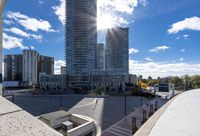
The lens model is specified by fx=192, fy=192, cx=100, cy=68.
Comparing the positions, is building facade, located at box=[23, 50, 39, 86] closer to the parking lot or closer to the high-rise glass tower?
the high-rise glass tower

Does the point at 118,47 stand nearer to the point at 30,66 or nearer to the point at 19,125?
the point at 30,66

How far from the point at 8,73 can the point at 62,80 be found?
145ft

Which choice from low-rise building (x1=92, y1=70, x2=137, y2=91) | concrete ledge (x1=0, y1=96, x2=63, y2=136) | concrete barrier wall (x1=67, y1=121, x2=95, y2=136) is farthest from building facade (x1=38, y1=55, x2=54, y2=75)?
concrete ledge (x1=0, y1=96, x2=63, y2=136)

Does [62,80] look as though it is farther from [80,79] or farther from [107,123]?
[107,123]

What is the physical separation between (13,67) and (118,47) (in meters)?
62.1

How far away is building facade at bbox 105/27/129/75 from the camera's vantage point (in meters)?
106

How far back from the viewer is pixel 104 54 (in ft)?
369

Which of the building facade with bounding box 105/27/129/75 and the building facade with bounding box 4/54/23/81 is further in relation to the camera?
the building facade with bounding box 4/54/23/81

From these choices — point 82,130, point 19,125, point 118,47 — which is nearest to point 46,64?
point 118,47

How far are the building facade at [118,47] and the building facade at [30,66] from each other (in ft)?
138

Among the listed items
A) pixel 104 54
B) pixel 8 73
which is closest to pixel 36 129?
pixel 104 54

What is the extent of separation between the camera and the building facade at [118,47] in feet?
349

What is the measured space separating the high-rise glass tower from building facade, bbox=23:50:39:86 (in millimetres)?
27920

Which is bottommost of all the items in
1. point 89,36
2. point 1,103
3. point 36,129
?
point 36,129
